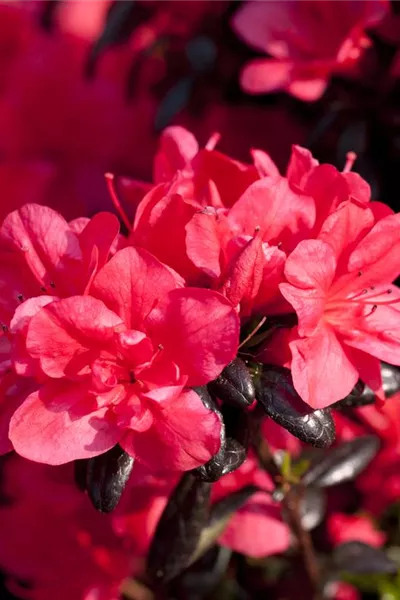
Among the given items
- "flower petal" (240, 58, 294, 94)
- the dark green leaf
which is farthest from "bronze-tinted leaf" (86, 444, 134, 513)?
the dark green leaf

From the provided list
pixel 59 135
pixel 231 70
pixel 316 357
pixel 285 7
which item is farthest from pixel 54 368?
pixel 59 135

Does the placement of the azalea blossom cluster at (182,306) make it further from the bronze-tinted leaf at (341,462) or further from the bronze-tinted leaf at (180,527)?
the bronze-tinted leaf at (341,462)

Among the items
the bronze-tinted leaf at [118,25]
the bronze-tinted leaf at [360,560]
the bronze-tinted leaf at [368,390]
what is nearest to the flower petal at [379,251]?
the bronze-tinted leaf at [368,390]

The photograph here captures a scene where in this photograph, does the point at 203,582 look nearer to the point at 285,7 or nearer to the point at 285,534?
the point at 285,534

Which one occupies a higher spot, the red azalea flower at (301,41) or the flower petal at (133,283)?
the red azalea flower at (301,41)

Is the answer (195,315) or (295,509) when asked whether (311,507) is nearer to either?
(295,509)

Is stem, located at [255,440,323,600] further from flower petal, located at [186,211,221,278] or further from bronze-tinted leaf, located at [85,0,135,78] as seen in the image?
bronze-tinted leaf, located at [85,0,135,78]
